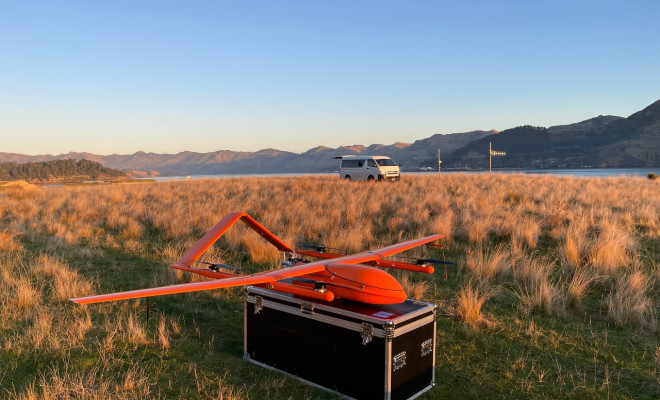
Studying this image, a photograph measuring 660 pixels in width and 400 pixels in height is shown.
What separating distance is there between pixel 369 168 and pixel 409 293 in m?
24.7

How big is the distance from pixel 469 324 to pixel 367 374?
244cm

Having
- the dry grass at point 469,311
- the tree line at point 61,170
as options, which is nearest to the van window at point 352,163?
the dry grass at point 469,311

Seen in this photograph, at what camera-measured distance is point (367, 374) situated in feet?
10.9

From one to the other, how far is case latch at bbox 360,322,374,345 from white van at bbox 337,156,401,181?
1024 inches

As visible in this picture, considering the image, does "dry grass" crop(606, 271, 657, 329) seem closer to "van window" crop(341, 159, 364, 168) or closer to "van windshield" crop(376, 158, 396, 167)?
"van windshield" crop(376, 158, 396, 167)

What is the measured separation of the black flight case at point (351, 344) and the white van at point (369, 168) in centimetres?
2548

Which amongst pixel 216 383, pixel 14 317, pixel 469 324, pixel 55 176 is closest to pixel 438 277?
pixel 469 324

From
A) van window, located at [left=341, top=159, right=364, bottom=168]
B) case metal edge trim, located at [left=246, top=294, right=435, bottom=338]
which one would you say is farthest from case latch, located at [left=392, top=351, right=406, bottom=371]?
van window, located at [left=341, top=159, right=364, bottom=168]

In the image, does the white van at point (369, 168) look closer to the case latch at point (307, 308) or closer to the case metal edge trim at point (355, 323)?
the case metal edge trim at point (355, 323)

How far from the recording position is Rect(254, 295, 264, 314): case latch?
4160 mm

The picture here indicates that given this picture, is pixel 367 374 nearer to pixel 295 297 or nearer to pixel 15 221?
pixel 295 297

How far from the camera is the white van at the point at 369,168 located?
29.2 m

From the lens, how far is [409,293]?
6.19 meters

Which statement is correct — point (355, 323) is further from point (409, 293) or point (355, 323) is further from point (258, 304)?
point (409, 293)
